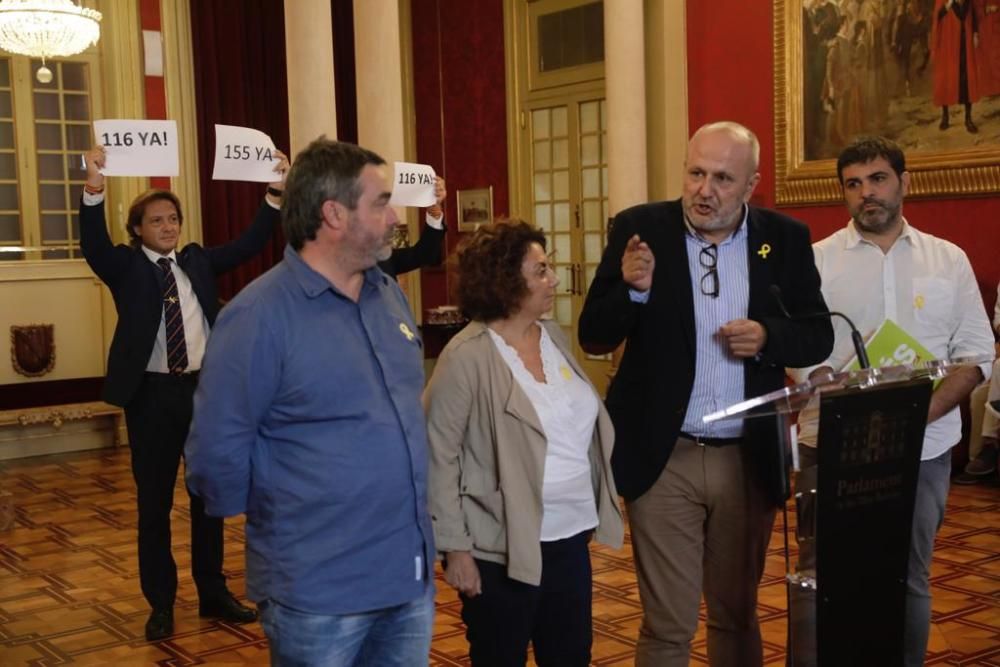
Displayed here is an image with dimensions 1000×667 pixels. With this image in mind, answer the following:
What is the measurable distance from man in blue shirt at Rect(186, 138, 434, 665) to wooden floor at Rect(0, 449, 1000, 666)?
1.84m

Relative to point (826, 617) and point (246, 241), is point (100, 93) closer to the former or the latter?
point (246, 241)

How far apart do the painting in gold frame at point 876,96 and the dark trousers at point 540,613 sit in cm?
489

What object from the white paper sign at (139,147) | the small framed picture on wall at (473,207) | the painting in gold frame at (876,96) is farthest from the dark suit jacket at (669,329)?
the small framed picture on wall at (473,207)

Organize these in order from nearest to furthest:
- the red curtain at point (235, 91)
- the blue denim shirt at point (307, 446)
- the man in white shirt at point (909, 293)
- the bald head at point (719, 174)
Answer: the blue denim shirt at point (307, 446)
the bald head at point (719, 174)
the man in white shirt at point (909, 293)
the red curtain at point (235, 91)

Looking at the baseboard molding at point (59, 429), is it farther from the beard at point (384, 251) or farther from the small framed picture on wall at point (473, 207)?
the beard at point (384, 251)

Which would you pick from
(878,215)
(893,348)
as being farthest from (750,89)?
(893,348)

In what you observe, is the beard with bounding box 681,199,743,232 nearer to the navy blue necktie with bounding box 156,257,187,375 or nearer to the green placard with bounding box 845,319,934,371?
the green placard with bounding box 845,319,934,371

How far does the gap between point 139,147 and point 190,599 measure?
77.3 inches

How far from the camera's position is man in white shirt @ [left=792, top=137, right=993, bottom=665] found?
117 inches

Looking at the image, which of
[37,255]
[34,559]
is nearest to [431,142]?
[37,255]

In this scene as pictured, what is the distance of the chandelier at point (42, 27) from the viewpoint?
25.0 ft

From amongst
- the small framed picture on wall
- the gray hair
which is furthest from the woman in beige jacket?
the small framed picture on wall

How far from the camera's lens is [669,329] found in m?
2.72

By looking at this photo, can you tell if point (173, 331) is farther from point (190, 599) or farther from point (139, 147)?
point (190, 599)
